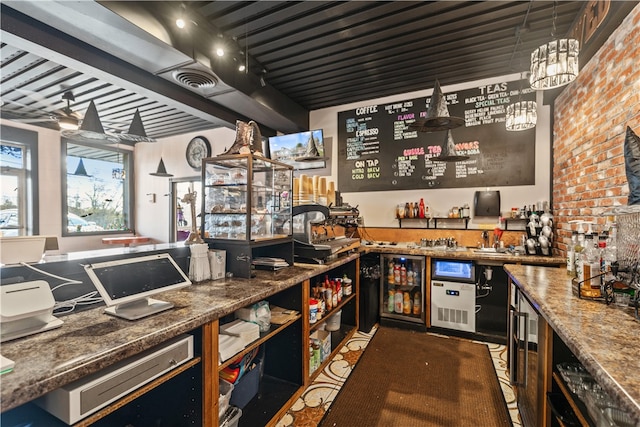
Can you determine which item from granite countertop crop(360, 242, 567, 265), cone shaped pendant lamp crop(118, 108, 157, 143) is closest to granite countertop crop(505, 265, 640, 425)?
granite countertop crop(360, 242, 567, 265)

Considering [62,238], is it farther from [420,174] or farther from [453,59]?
[453,59]

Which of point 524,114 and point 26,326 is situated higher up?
point 524,114

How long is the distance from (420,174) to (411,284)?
1531mm

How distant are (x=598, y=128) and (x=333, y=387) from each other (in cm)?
292

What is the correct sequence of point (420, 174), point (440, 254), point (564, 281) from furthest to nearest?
point (420, 174) < point (440, 254) < point (564, 281)

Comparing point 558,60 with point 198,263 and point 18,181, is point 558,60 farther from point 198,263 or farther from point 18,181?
point 18,181

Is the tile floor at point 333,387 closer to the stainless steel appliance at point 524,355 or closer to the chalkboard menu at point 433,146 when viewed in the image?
the stainless steel appliance at point 524,355

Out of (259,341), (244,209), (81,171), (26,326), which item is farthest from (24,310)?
(81,171)

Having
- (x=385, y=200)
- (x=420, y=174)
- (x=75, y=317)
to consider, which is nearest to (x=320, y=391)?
(x=75, y=317)

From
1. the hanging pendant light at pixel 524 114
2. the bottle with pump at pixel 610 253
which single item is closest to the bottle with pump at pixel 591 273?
the bottle with pump at pixel 610 253

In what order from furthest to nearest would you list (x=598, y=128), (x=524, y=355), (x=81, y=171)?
(x=81, y=171) → (x=598, y=128) → (x=524, y=355)

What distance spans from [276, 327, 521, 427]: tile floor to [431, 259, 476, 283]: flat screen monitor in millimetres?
754

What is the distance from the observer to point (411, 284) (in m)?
3.66

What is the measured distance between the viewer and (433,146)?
13.1ft
